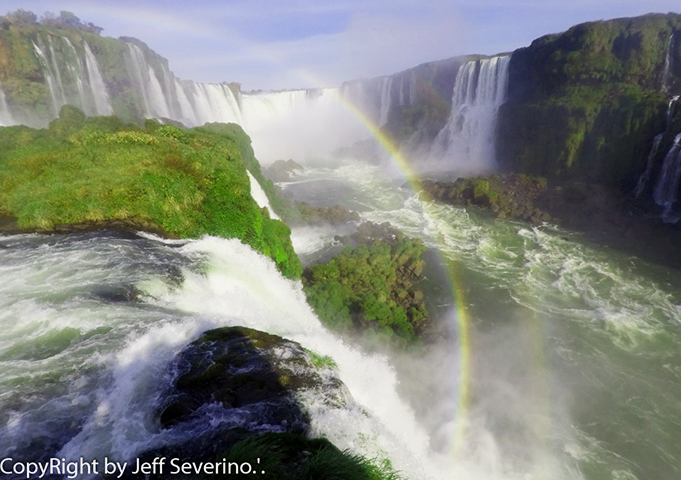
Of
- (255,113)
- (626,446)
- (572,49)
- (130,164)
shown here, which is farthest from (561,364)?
(255,113)

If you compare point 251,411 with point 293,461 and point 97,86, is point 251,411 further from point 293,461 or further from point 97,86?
point 97,86

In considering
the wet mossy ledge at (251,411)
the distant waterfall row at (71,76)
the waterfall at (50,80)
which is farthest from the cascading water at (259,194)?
the distant waterfall row at (71,76)

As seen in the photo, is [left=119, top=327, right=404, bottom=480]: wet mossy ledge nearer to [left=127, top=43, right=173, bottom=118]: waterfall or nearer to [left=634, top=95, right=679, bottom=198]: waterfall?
[left=634, top=95, right=679, bottom=198]: waterfall

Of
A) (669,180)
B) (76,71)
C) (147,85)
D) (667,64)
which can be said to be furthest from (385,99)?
(669,180)

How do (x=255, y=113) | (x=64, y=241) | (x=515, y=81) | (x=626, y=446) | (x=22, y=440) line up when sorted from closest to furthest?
(x=22, y=440) → (x=64, y=241) → (x=626, y=446) → (x=515, y=81) → (x=255, y=113)

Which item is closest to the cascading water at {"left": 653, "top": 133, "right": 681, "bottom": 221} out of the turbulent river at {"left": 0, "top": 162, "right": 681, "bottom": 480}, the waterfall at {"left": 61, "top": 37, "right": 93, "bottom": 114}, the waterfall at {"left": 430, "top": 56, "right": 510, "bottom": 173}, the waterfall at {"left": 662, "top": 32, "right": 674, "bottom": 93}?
the turbulent river at {"left": 0, "top": 162, "right": 681, "bottom": 480}

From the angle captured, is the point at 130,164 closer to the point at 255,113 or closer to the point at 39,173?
the point at 39,173
